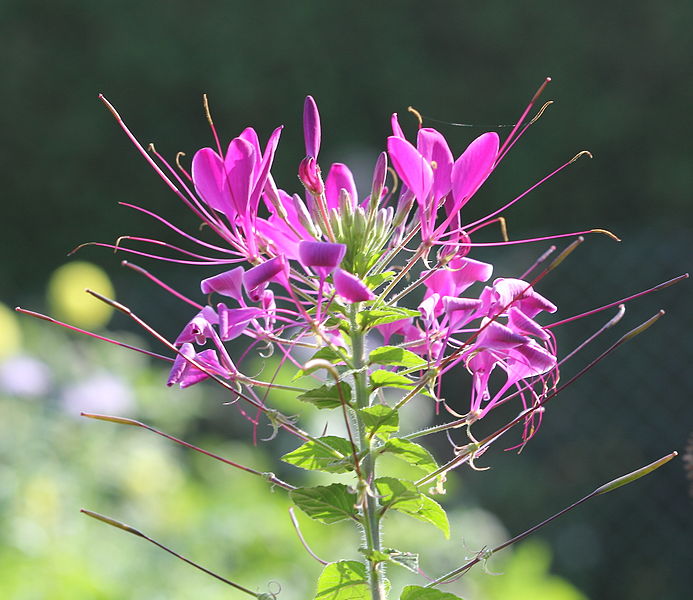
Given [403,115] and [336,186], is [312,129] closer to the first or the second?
[336,186]

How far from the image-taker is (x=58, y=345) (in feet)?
11.4

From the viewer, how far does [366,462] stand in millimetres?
783

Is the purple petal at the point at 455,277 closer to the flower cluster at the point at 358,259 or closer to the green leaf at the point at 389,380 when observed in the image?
the flower cluster at the point at 358,259

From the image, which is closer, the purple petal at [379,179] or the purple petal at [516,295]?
the purple petal at [516,295]

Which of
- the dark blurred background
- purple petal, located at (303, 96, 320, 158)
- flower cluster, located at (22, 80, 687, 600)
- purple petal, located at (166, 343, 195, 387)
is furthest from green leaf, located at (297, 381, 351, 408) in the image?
the dark blurred background

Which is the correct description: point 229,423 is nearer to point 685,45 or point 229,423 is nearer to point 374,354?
point 374,354

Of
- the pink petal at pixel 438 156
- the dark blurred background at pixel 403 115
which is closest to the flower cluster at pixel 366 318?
the pink petal at pixel 438 156

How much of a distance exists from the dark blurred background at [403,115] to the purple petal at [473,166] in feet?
13.6

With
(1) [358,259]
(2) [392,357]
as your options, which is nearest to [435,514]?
(2) [392,357]

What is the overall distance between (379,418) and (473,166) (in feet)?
0.76

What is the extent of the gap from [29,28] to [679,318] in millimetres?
6592

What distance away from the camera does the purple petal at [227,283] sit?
0.77m

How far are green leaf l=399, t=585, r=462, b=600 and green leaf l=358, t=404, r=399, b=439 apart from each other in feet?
0.43

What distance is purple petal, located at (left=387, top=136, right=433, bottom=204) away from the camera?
2.37 feet
